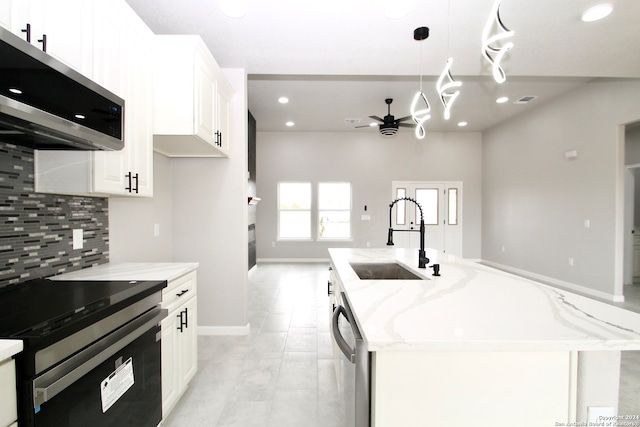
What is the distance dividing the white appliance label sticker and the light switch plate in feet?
3.05

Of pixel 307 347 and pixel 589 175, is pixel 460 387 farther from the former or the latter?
pixel 589 175

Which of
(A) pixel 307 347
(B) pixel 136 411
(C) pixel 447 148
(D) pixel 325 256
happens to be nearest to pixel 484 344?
(B) pixel 136 411

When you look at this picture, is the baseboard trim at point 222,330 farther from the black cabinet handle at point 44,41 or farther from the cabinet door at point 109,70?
the black cabinet handle at point 44,41

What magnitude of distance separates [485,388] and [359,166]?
6606 mm

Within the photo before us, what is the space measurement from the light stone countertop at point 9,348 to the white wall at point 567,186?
6.01m

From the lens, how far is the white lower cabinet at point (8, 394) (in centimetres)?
82

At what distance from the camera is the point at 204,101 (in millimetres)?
2316

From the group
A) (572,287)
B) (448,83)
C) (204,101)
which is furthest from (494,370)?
(572,287)

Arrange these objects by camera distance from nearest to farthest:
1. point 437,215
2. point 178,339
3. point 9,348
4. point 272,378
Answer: point 9,348 < point 178,339 < point 272,378 < point 437,215

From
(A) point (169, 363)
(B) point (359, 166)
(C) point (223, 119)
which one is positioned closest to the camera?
(A) point (169, 363)

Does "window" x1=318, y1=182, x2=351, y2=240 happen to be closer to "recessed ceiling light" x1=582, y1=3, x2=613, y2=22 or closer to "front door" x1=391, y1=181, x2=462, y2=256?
"front door" x1=391, y1=181, x2=462, y2=256

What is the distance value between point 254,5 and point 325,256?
587cm

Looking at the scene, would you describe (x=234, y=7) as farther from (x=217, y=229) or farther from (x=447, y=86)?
(x=217, y=229)

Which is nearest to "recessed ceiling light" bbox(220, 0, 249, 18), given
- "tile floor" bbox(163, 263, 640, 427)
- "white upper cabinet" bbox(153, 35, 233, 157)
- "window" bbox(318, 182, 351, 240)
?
"white upper cabinet" bbox(153, 35, 233, 157)
